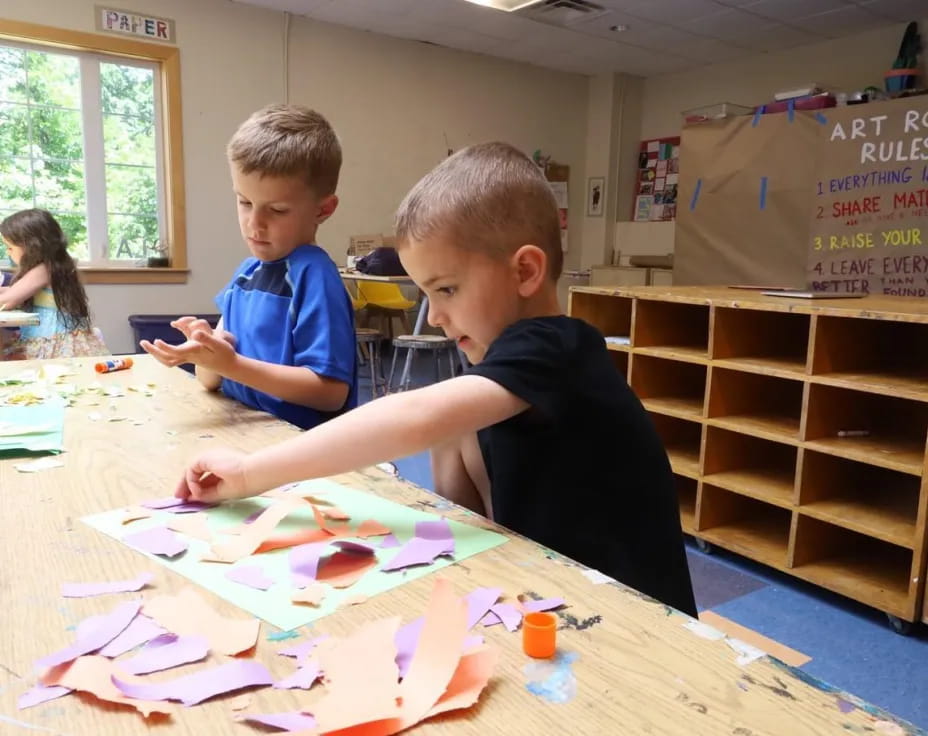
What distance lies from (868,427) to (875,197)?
157 centimetres

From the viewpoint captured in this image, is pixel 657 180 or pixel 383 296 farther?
pixel 657 180

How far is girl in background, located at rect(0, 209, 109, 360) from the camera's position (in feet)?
9.95

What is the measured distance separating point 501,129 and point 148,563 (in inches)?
239

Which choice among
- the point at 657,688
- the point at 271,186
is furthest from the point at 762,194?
the point at 657,688

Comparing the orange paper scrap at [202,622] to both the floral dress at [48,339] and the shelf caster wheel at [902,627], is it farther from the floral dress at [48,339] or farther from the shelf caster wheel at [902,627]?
the floral dress at [48,339]

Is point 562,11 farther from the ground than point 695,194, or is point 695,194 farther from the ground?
point 562,11

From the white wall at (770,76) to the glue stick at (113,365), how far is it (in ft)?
17.4

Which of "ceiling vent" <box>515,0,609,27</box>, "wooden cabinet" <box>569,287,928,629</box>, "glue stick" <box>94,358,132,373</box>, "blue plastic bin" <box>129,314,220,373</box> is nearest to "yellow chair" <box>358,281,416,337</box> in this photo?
"blue plastic bin" <box>129,314,220,373</box>

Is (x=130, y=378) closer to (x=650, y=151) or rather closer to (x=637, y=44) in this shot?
(x=637, y=44)

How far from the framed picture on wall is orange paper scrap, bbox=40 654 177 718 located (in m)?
6.56

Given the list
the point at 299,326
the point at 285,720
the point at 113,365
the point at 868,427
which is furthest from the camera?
the point at 868,427

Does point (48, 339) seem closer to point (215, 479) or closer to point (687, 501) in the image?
point (687, 501)

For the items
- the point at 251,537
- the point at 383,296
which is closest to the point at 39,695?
the point at 251,537

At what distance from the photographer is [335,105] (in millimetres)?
5301
